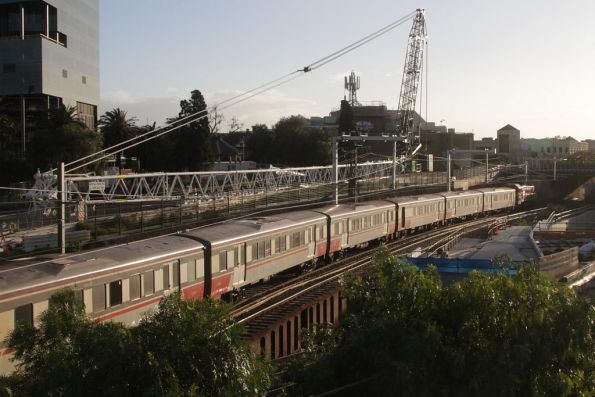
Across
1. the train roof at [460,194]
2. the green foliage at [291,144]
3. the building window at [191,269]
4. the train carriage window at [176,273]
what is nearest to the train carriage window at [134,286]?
the train carriage window at [176,273]

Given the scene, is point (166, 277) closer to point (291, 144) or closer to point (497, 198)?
point (497, 198)

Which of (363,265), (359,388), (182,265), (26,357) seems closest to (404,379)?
(359,388)

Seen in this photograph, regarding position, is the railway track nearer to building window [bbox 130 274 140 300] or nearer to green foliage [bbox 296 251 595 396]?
building window [bbox 130 274 140 300]

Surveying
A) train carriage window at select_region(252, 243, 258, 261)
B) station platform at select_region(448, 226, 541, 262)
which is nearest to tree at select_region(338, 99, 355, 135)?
station platform at select_region(448, 226, 541, 262)

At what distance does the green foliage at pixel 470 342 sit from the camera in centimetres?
891

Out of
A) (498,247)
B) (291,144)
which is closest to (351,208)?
(498,247)

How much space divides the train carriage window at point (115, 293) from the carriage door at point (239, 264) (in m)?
6.06

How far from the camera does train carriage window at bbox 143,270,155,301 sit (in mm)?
17677

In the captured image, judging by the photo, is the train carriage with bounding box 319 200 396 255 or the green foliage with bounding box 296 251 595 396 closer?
the green foliage with bounding box 296 251 595 396

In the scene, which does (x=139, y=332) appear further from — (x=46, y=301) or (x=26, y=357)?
(x=46, y=301)

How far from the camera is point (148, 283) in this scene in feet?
58.6

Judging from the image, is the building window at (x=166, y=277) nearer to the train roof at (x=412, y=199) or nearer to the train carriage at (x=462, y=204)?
the train roof at (x=412, y=199)

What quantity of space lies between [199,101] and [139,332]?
6486cm

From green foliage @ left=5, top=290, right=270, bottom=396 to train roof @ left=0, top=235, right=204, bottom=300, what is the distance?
5.65 meters
